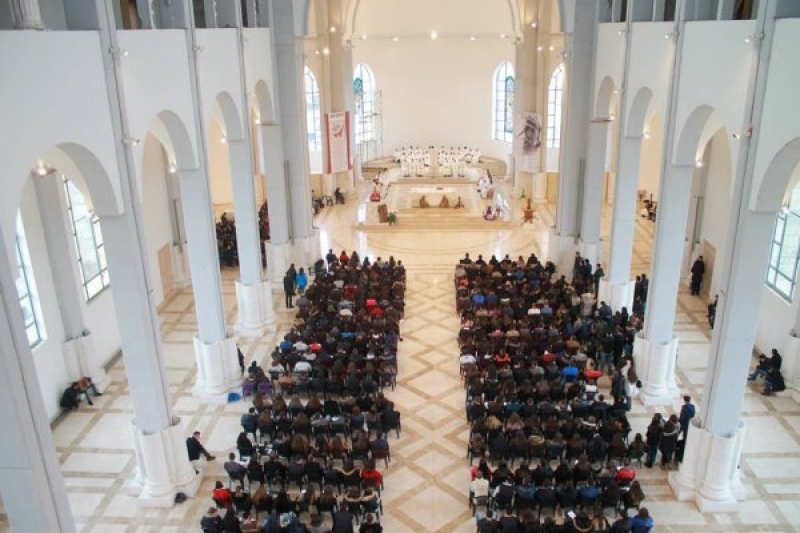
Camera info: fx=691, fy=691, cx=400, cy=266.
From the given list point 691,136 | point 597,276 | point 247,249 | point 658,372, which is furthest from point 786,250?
point 247,249

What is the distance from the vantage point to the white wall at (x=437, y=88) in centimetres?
4097

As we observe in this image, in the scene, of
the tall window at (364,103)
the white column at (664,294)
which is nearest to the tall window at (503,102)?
the tall window at (364,103)

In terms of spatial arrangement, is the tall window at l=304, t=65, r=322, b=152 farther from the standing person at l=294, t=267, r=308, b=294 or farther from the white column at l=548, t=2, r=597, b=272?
the white column at l=548, t=2, r=597, b=272

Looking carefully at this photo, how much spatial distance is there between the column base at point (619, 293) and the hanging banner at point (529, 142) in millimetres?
12865

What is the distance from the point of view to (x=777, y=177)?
1036 cm

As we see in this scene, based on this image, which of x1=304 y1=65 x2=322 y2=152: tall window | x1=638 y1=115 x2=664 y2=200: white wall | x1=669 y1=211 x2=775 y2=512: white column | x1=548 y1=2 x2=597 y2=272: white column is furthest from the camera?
x1=304 y1=65 x2=322 y2=152: tall window

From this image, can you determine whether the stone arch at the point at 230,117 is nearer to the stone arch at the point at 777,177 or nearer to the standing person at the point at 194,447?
the standing person at the point at 194,447

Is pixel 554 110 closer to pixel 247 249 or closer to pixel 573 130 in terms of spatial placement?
pixel 573 130

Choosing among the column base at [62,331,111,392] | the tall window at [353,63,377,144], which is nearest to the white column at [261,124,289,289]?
the column base at [62,331,111,392]

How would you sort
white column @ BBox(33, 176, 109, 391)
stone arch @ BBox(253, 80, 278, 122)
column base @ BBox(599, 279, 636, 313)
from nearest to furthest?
white column @ BBox(33, 176, 109, 391) → column base @ BBox(599, 279, 636, 313) → stone arch @ BBox(253, 80, 278, 122)

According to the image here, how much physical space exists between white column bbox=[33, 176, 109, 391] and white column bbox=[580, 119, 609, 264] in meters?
14.8

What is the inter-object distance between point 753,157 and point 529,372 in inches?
267

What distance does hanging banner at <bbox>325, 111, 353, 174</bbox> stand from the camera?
100ft

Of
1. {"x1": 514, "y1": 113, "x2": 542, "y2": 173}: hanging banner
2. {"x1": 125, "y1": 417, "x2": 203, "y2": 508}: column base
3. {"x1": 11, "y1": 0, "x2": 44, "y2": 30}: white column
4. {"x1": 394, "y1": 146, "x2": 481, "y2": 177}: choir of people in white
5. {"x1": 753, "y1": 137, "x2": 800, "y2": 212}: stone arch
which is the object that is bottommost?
{"x1": 125, "y1": 417, "x2": 203, "y2": 508}: column base
